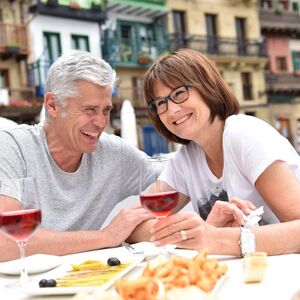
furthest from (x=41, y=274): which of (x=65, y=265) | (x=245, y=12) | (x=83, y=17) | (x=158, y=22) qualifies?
(x=245, y=12)

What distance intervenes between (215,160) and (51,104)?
0.73 metres

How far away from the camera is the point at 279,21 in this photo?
27.5 m

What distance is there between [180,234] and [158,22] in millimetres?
21784

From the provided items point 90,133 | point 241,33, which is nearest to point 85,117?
point 90,133

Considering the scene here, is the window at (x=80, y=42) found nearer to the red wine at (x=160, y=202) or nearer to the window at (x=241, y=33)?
the window at (x=241, y=33)

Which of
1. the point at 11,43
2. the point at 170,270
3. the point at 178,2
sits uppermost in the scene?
the point at 178,2

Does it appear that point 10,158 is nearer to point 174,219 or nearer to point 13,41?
point 174,219

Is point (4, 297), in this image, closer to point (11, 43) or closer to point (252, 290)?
point (252, 290)

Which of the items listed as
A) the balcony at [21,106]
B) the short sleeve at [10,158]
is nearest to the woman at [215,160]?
the short sleeve at [10,158]

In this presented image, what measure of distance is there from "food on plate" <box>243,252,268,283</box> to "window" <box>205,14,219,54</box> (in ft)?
75.4

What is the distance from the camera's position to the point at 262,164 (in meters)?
1.77

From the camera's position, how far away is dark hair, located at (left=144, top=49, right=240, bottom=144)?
202 centimetres

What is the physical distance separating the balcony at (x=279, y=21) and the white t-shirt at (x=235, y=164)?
25.7 m

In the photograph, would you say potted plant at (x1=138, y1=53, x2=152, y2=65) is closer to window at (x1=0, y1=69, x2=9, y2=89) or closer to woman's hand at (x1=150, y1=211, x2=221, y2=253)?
window at (x1=0, y1=69, x2=9, y2=89)
